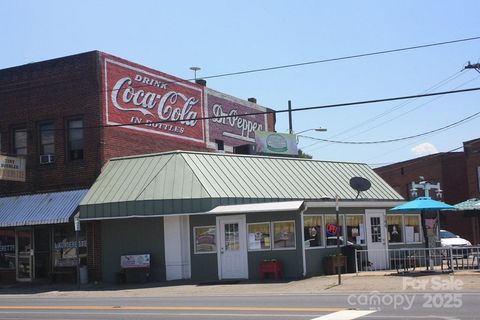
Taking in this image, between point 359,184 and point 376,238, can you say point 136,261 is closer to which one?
point 359,184

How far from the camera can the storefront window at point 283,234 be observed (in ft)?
76.6

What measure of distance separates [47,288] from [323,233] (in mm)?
10772

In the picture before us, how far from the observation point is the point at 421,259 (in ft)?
83.9

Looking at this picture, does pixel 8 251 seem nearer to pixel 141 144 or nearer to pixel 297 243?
pixel 141 144

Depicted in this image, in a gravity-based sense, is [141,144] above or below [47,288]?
above

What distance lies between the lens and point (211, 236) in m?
24.2

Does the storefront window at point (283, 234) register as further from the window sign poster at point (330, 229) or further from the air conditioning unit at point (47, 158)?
the air conditioning unit at point (47, 158)

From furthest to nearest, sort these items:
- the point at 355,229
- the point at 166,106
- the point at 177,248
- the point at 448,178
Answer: the point at 448,178 → the point at 166,106 → the point at 355,229 → the point at 177,248

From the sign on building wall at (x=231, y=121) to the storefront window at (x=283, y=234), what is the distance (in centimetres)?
1040

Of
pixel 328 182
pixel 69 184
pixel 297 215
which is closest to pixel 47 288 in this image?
pixel 69 184

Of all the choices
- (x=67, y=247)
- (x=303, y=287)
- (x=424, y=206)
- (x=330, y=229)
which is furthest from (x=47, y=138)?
(x=424, y=206)

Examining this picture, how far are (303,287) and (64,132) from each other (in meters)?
13.2

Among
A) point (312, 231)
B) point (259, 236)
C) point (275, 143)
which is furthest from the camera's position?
point (275, 143)

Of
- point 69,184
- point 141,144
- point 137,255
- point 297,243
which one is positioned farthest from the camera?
point 141,144
